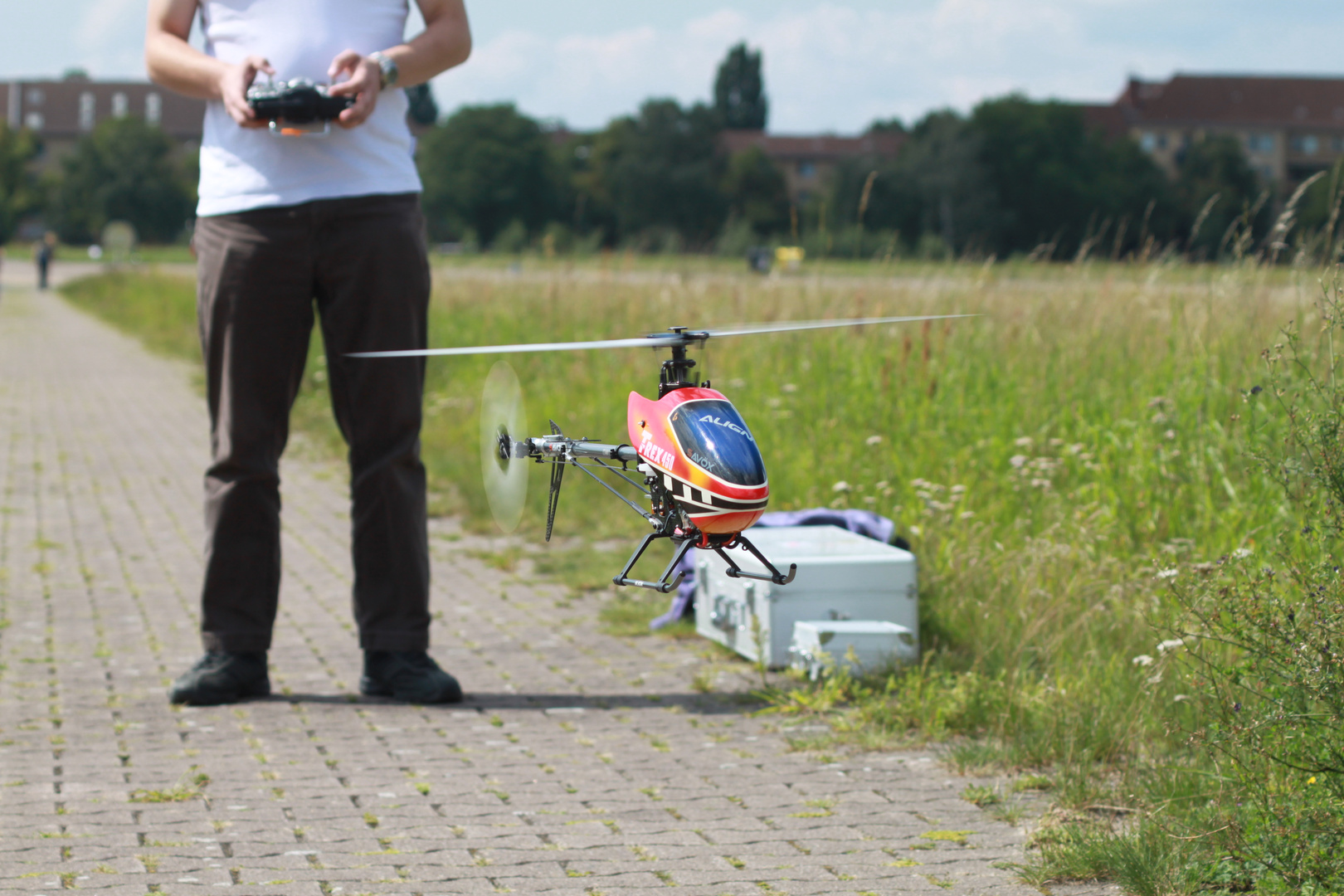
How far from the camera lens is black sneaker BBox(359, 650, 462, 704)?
14.9ft

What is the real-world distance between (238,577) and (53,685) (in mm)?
975

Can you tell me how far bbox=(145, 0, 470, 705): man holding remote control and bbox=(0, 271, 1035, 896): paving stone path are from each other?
31cm

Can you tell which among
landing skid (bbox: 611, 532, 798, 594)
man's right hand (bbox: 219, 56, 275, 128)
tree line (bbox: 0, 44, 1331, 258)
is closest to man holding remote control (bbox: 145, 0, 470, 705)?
man's right hand (bbox: 219, 56, 275, 128)

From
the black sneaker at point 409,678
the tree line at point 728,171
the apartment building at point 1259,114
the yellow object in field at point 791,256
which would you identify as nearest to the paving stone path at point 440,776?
the black sneaker at point 409,678

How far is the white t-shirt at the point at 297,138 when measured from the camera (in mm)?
3662

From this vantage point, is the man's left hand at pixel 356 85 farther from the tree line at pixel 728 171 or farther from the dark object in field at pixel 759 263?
the tree line at pixel 728 171

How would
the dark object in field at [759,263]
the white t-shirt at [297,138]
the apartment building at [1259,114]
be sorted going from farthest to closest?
the apartment building at [1259,114]
the dark object in field at [759,263]
the white t-shirt at [297,138]

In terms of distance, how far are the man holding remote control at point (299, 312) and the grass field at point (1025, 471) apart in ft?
1.62

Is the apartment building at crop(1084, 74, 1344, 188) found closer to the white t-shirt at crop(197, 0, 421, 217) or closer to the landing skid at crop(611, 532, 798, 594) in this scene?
the white t-shirt at crop(197, 0, 421, 217)

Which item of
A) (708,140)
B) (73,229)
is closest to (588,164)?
(708,140)

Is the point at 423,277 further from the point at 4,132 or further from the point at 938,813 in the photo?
the point at 4,132

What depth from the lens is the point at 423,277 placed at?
414 centimetres

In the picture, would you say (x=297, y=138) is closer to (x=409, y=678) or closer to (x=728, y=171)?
(x=409, y=678)

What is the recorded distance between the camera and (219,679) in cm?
450
